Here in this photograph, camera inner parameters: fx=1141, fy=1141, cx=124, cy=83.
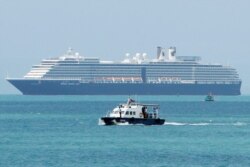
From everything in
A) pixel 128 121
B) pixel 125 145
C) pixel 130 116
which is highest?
pixel 130 116

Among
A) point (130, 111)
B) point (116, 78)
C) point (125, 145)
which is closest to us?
point (125, 145)

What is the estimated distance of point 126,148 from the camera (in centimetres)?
4988

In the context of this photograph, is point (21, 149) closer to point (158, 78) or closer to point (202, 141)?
point (202, 141)

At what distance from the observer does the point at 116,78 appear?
188 meters

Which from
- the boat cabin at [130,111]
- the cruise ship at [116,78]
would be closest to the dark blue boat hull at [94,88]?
the cruise ship at [116,78]

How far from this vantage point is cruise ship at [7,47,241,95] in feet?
617

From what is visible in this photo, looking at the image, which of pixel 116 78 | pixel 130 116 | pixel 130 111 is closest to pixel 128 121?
pixel 130 116

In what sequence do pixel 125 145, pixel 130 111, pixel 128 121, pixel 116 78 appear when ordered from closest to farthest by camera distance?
pixel 125 145 → pixel 128 121 → pixel 130 111 → pixel 116 78

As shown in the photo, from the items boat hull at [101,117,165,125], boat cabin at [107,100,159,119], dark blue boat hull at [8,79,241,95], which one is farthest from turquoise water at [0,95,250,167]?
dark blue boat hull at [8,79,241,95]

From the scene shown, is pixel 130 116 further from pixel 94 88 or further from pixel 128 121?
pixel 94 88

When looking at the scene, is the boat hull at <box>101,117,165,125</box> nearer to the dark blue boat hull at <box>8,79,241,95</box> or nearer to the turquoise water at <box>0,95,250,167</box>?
the turquoise water at <box>0,95,250,167</box>

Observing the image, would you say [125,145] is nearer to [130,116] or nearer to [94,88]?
[130,116]

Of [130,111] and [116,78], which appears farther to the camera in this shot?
[116,78]

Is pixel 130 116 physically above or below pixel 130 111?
below
